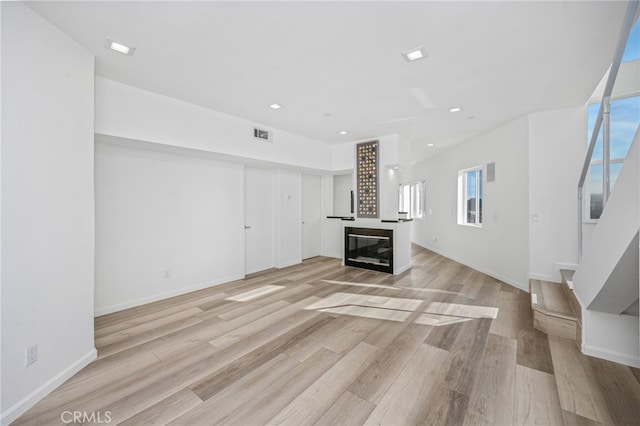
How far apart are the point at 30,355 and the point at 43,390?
29cm

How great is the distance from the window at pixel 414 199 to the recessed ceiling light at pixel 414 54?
594 centimetres

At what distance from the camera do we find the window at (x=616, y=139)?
2654 mm

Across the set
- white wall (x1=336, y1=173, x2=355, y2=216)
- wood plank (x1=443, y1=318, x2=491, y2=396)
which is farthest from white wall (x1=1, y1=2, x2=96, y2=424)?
white wall (x1=336, y1=173, x2=355, y2=216)

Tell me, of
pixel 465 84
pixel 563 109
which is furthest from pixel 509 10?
pixel 563 109

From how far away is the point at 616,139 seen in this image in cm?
270

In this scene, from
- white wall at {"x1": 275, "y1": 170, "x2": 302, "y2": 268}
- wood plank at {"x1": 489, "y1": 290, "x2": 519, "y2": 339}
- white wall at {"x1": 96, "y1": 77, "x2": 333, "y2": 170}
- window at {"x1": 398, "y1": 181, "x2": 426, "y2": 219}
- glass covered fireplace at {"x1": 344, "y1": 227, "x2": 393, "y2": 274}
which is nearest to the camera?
wood plank at {"x1": 489, "y1": 290, "x2": 519, "y2": 339}

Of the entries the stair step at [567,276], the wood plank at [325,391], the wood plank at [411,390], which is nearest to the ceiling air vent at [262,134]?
the wood plank at [325,391]

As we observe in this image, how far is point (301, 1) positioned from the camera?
1771mm

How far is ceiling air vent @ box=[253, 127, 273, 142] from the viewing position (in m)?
4.39

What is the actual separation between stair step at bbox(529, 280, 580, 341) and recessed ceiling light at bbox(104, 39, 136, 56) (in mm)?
4924

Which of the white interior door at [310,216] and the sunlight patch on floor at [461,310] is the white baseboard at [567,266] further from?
the white interior door at [310,216]

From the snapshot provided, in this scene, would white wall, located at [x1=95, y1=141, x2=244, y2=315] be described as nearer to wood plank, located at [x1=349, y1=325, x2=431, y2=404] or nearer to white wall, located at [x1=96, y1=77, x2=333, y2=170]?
white wall, located at [x1=96, y1=77, x2=333, y2=170]

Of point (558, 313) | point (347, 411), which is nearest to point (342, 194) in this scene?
point (558, 313)

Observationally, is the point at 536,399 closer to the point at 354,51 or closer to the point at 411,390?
the point at 411,390
